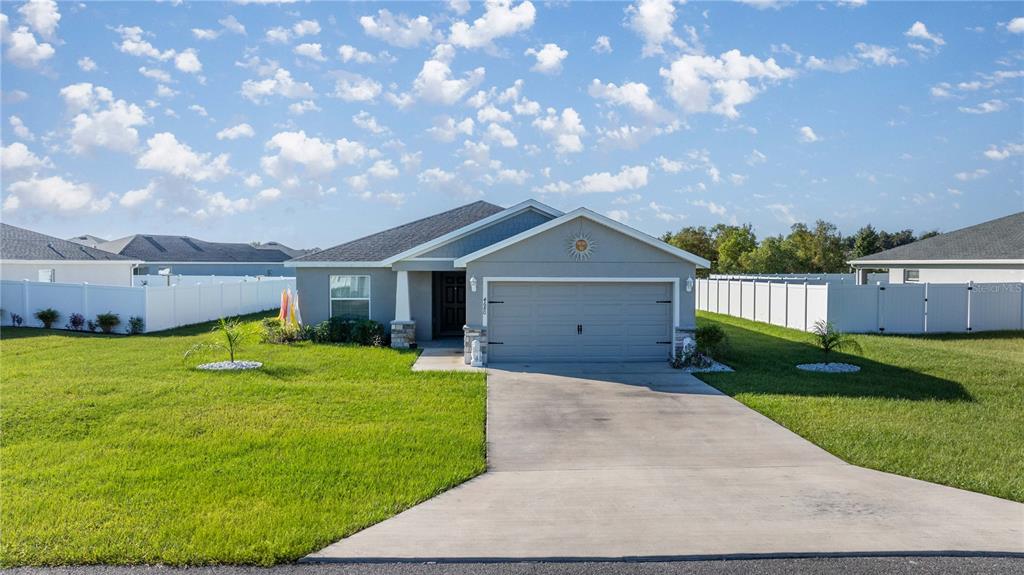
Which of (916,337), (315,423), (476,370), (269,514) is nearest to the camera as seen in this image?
(269,514)

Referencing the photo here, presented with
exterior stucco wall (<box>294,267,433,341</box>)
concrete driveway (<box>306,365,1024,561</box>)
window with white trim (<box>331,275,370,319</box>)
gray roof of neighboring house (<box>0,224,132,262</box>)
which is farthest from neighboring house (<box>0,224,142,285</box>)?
concrete driveway (<box>306,365,1024,561</box>)

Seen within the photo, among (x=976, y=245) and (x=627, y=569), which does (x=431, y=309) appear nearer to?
(x=627, y=569)

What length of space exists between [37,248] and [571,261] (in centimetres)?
2741

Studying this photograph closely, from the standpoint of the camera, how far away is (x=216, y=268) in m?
53.9

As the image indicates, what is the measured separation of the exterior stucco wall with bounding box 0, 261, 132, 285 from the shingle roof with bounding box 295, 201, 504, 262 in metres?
16.9

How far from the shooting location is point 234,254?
2264 inches

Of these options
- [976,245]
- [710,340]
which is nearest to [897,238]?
[976,245]

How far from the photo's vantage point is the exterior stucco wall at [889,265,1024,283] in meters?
24.0

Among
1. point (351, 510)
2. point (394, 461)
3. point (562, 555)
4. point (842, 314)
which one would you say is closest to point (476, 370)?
point (394, 461)

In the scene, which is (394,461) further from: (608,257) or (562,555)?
(608,257)

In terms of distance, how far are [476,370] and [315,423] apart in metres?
5.28

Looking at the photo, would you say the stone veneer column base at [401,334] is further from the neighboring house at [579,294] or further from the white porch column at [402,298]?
the neighboring house at [579,294]

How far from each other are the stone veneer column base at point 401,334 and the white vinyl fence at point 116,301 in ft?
30.0

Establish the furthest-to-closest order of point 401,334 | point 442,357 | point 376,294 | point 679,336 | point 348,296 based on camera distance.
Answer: point 348,296 → point 376,294 → point 401,334 → point 442,357 → point 679,336
